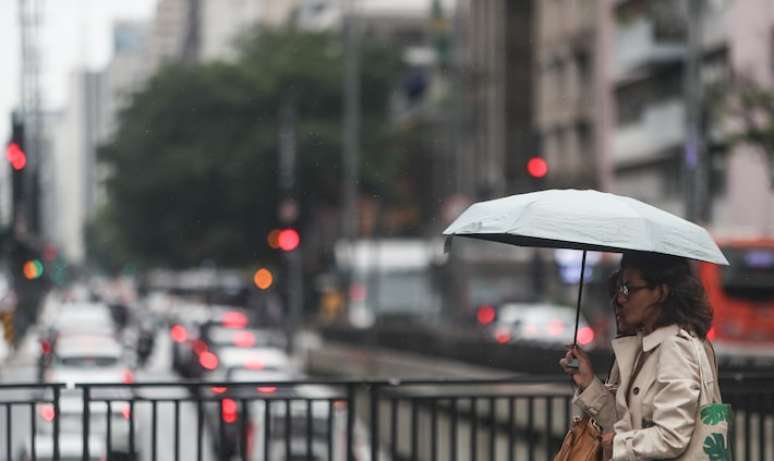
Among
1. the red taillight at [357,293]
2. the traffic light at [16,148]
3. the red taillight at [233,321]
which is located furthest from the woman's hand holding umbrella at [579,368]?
the red taillight at [357,293]

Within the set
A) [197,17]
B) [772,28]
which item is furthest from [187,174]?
[197,17]

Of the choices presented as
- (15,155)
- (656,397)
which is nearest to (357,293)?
(15,155)

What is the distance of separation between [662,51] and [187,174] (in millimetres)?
26569

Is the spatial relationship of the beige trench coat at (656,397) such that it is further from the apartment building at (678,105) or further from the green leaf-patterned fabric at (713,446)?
the apartment building at (678,105)

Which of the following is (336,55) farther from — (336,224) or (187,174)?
(336,224)

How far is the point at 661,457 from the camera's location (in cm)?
589

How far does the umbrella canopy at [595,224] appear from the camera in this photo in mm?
6234

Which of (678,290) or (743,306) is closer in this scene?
(678,290)

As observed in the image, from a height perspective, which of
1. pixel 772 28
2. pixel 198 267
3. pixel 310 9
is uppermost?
pixel 310 9

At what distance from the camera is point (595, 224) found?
629 cm

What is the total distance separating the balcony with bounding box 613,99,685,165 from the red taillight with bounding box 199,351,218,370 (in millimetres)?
18673

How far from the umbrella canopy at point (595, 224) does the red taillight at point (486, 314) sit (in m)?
49.0

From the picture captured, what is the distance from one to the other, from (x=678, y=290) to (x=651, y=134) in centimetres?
5144

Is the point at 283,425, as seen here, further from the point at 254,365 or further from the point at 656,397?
the point at 656,397
